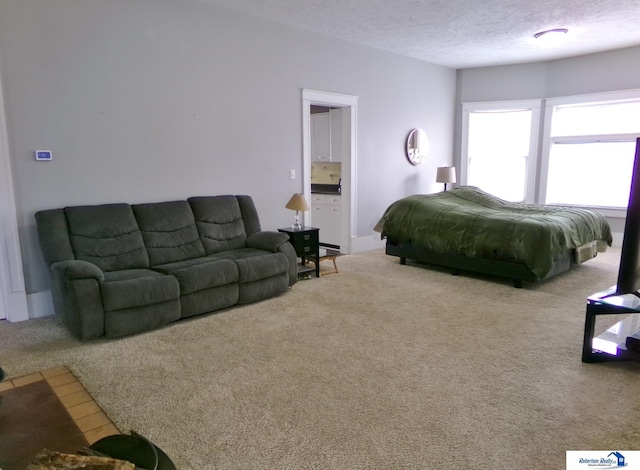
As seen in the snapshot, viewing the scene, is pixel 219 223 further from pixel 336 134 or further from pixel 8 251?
pixel 336 134

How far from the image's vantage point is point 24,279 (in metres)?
3.68

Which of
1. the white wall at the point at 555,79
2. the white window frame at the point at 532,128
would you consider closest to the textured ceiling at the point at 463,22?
the white wall at the point at 555,79

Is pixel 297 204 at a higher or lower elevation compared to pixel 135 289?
higher

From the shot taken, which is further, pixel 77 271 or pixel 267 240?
pixel 267 240

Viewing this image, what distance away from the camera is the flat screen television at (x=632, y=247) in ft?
7.73

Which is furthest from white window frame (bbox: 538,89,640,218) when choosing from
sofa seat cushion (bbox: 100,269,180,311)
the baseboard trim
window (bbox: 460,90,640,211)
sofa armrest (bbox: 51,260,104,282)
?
sofa armrest (bbox: 51,260,104,282)

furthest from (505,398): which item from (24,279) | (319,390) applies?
(24,279)

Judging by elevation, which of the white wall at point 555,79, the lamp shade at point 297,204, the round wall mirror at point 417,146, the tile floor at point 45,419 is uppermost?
the white wall at point 555,79

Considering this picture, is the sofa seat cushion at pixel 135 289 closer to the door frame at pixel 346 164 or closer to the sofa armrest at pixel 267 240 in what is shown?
the sofa armrest at pixel 267 240

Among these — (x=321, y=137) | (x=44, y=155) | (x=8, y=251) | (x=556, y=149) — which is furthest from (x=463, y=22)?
(x=8, y=251)

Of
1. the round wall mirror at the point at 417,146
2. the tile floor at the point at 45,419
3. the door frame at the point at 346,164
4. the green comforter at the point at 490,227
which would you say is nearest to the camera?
the tile floor at the point at 45,419

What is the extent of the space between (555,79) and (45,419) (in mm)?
8014

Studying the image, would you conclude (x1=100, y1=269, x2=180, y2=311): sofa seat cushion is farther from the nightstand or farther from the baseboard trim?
the baseboard trim

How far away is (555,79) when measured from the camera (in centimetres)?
708
